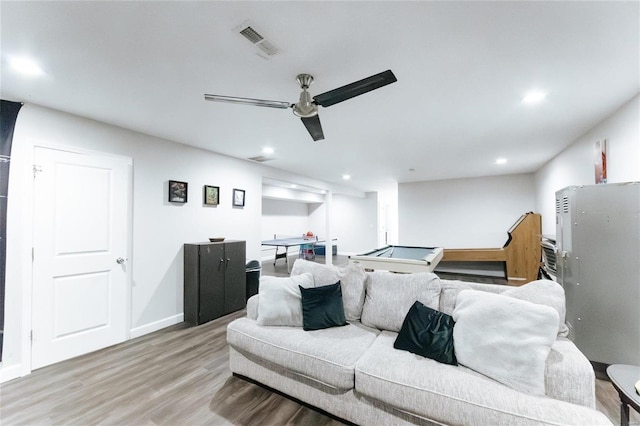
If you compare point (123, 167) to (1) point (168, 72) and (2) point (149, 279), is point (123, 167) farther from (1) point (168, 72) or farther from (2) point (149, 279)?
(1) point (168, 72)

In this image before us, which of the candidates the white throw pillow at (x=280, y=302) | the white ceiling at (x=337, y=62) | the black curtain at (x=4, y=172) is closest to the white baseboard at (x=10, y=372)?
the black curtain at (x=4, y=172)

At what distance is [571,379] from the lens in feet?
4.62

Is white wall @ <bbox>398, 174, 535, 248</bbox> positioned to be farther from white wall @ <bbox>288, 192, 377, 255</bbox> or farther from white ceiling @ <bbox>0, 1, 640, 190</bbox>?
white ceiling @ <bbox>0, 1, 640, 190</bbox>

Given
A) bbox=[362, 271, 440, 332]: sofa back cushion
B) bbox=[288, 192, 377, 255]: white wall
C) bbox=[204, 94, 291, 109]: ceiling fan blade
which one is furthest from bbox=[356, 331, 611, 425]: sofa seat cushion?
bbox=[288, 192, 377, 255]: white wall

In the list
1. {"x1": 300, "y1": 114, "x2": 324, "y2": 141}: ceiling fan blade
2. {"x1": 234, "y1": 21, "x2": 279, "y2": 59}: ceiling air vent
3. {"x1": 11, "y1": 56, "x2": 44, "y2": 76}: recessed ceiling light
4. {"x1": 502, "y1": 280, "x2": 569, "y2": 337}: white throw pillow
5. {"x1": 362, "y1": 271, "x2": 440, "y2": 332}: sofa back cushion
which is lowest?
{"x1": 362, "y1": 271, "x2": 440, "y2": 332}: sofa back cushion

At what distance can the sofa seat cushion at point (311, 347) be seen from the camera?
1.75 m

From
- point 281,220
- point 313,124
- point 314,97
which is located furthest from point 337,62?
point 281,220

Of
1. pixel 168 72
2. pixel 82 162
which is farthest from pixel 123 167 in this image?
pixel 168 72

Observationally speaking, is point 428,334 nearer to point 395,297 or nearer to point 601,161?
point 395,297

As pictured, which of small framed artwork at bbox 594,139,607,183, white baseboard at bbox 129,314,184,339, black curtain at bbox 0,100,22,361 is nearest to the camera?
black curtain at bbox 0,100,22,361

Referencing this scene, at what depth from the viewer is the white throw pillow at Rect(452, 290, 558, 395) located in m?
1.45

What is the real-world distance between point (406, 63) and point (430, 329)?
1.93 m

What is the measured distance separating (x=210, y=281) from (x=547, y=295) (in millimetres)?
3656

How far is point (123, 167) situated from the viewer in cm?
315
